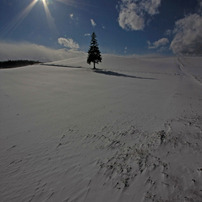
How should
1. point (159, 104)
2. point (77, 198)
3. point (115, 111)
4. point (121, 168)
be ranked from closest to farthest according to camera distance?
point (77, 198)
point (121, 168)
point (115, 111)
point (159, 104)

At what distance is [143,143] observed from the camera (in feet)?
15.4

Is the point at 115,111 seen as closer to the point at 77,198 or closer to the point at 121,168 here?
the point at 121,168

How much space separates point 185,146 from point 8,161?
20.1 feet

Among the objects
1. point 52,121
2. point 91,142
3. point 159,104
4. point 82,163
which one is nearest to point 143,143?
point 91,142

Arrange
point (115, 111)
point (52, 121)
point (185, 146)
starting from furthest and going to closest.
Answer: point (115, 111), point (52, 121), point (185, 146)

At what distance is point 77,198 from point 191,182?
2.95 meters

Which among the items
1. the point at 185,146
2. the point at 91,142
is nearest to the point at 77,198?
the point at 91,142

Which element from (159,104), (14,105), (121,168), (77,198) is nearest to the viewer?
(77,198)

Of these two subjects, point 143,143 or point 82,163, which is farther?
point 143,143

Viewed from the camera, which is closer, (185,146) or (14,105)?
(185,146)

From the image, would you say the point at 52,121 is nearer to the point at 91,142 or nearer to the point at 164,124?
the point at 91,142

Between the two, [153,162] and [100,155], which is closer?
[153,162]

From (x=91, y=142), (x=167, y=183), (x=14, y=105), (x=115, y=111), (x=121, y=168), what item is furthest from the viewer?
(x=14, y=105)

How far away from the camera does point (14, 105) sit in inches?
321
